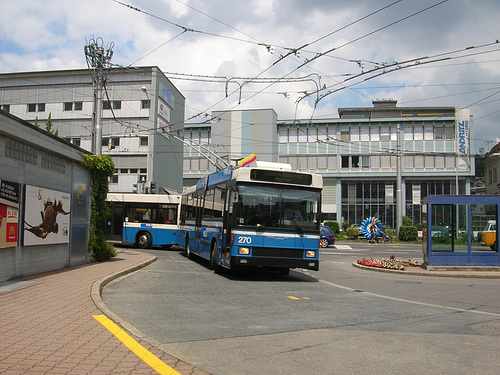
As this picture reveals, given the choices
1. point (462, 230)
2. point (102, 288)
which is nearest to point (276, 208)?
point (102, 288)

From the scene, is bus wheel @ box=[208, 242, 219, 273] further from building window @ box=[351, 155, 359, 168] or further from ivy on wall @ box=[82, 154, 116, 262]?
building window @ box=[351, 155, 359, 168]

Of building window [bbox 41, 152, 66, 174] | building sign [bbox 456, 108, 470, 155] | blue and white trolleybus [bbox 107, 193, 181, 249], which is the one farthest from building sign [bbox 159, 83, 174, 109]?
building window [bbox 41, 152, 66, 174]

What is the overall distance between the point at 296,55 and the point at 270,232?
674 centimetres

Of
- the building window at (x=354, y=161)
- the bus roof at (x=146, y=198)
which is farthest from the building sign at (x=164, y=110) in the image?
the building window at (x=354, y=161)

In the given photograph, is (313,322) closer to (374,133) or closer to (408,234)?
(408,234)

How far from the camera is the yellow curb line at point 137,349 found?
4927 mm

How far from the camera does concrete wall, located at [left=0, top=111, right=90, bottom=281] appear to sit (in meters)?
10.6

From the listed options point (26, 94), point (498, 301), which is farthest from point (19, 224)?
point (26, 94)

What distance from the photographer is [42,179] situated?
12.3m

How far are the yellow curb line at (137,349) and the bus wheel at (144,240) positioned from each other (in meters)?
18.9

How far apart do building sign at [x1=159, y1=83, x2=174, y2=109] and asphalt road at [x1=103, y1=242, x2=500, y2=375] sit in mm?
34363

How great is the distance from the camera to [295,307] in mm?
9375

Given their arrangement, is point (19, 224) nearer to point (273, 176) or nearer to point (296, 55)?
point (273, 176)

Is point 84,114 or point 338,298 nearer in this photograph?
point 338,298
